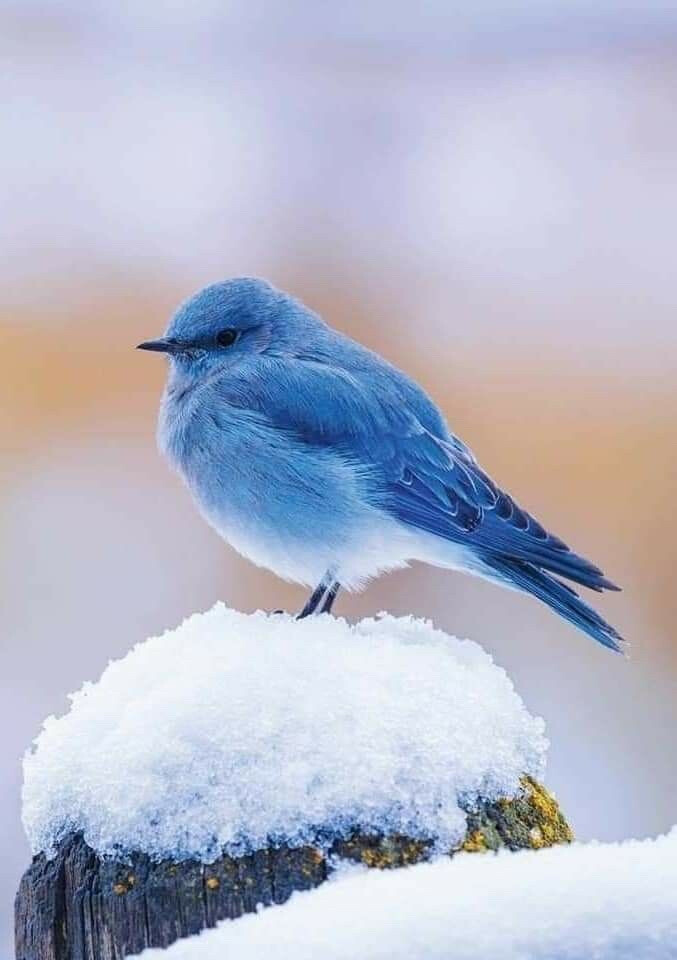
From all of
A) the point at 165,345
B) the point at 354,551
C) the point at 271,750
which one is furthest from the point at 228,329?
the point at 271,750

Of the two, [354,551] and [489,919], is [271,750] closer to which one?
[489,919]

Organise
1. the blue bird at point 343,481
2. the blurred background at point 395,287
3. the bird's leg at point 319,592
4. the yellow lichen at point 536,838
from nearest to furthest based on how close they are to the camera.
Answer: the yellow lichen at point 536,838
the blue bird at point 343,481
the bird's leg at point 319,592
the blurred background at point 395,287

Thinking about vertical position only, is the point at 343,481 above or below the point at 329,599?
above

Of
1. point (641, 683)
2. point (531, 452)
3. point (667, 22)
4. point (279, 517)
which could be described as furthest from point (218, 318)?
point (667, 22)

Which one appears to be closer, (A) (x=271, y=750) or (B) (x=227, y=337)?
(A) (x=271, y=750)

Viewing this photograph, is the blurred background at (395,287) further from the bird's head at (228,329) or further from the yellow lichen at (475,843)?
the yellow lichen at (475,843)

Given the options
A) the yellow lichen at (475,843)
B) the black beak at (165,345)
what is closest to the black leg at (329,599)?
the black beak at (165,345)

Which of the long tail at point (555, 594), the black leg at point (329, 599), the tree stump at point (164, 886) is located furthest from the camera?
the black leg at point (329, 599)
